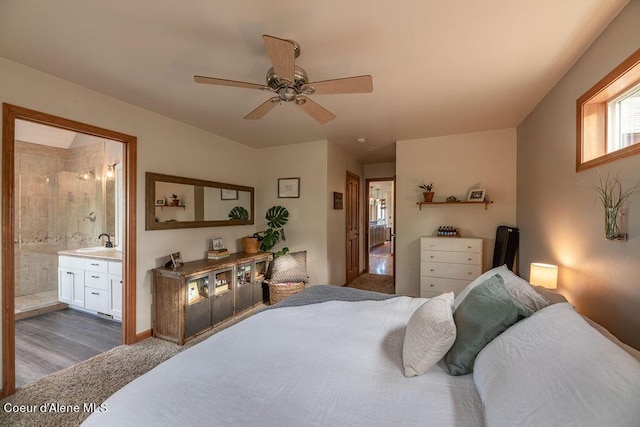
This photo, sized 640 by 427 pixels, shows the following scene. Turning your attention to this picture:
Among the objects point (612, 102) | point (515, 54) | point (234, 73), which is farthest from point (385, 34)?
point (612, 102)

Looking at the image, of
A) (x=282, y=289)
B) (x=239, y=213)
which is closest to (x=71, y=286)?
(x=239, y=213)

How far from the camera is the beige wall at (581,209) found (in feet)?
4.48

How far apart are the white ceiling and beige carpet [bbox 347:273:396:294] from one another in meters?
3.10

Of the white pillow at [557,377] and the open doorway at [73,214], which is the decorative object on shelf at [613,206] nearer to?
the white pillow at [557,377]

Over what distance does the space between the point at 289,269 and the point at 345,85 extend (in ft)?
8.88

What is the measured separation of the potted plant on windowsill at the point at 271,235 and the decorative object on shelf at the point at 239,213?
328 millimetres

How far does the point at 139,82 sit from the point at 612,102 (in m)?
3.53

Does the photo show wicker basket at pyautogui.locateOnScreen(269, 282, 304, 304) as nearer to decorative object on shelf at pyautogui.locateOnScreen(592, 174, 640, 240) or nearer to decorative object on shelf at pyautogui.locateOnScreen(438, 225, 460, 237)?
decorative object on shelf at pyautogui.locateOnScreen(438, 225, 460, 237)

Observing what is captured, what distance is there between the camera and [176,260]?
294cm

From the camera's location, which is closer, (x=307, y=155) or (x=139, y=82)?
(x=139, y=82)

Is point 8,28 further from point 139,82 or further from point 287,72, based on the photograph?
point 287,72

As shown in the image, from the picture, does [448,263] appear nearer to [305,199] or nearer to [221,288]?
[305,199]

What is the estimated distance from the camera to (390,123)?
325 centimetres

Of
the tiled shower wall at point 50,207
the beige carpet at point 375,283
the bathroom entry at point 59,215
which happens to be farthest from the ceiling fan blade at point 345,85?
the tiled shower wall at point 50,207
